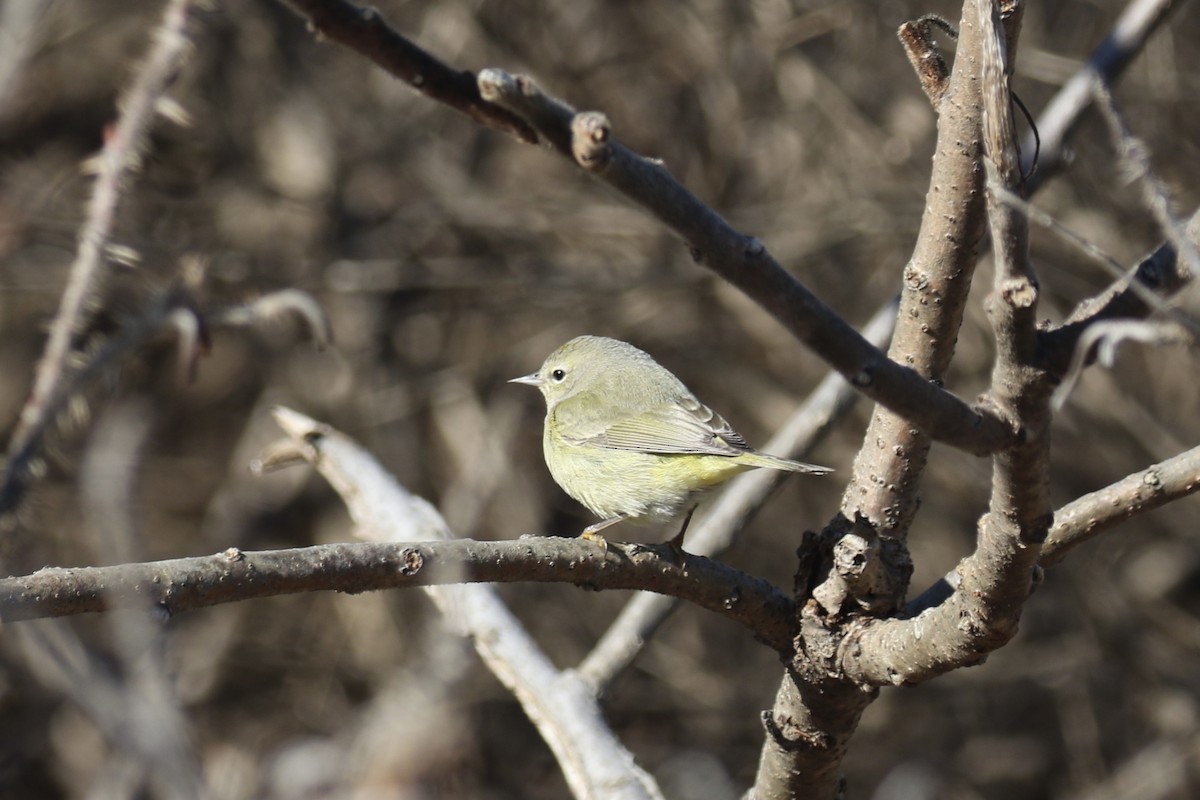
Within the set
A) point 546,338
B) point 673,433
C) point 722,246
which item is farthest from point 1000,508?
point 546,338

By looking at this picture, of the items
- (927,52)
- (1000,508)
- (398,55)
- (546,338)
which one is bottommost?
(398,55)

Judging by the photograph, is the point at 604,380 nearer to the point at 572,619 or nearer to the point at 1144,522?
the point at 572,619

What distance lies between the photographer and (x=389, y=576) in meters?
1.81

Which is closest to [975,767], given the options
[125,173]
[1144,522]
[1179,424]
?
[1144,522]

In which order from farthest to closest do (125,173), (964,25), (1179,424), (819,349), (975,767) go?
1. (975,767)
2. (1179,424)
3. (125,173)
4. (964,25)
5. (819,349)

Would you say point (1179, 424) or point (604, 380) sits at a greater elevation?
point (1179, 424)

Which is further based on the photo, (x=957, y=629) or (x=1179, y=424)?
(x=1179, y=424)

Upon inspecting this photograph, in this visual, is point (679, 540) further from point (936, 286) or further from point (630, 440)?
point (936, 286)

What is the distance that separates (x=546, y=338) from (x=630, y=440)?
12.1ft

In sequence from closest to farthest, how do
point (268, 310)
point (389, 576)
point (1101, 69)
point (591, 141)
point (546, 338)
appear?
point (591, 141), point (389, 576), point (268, 310), point (1101, 69), point (546, 338)

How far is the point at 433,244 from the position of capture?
760cm

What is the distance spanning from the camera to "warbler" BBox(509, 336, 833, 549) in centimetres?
356

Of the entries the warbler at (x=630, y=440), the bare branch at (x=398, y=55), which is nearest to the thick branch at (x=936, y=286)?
the warbler at (x=630, y=440)

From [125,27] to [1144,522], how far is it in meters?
6.95
